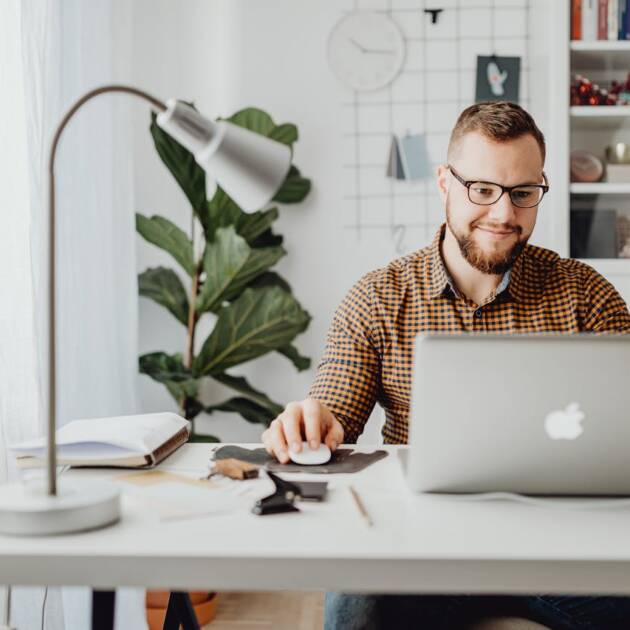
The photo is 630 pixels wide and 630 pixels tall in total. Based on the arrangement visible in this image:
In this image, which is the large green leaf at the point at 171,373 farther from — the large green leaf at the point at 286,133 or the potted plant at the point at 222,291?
the large green leaf at the point at 286,133

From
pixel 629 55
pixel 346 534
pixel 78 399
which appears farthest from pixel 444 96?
pixel 346 534

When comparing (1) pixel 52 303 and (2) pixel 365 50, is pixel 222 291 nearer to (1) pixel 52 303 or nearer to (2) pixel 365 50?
(2) pixel 365 50

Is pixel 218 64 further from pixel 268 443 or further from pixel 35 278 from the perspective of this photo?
pixel 268 443

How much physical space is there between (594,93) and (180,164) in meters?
1.37

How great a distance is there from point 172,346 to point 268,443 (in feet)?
5.70

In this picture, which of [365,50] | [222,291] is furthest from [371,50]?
[222,291]

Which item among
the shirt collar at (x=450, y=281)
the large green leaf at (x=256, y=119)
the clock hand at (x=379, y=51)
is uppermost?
the clock hand at (x=379, y=51)

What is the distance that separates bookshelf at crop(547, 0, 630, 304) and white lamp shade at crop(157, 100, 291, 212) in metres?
1.93

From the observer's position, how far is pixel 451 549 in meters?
0.79

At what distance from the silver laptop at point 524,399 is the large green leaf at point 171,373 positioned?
1574 millimetres

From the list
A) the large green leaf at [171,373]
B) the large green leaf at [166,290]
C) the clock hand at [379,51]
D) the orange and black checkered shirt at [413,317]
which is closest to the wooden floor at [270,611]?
the large green leaf at [171,373]

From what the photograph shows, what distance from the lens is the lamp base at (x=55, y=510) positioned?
2.69ft

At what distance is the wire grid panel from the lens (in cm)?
279

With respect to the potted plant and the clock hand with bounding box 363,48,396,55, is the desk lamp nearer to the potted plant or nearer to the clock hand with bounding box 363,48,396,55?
the potted plant
